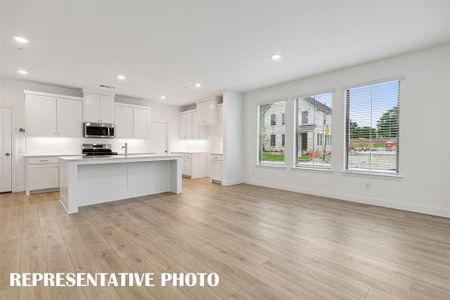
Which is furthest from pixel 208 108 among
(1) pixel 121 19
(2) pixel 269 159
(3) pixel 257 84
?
(1) pixel 121 19

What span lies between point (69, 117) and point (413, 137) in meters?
7.94

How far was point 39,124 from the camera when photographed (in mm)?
5223

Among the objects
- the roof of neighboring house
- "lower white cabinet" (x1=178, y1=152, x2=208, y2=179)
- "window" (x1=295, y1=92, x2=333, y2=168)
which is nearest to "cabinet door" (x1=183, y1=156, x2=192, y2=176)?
"lower white cabinet" (x1=178, y1=152, x2=208, y2=179)

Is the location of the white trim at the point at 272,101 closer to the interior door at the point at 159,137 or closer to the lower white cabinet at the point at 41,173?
the interior door at the point at 159,137

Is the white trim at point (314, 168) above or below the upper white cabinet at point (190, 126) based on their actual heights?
below

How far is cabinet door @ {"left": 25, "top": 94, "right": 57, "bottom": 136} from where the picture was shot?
509 centimetres

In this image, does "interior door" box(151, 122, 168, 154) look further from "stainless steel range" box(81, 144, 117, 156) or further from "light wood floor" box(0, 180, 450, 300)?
"light wood floor" box(0, 180, 450, 300)

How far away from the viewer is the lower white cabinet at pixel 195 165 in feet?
24.9

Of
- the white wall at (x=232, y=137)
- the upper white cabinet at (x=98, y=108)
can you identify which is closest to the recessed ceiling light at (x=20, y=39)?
the upper white cabinet at (x=98, y=108)

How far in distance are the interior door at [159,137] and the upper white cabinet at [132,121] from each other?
0.84 metres

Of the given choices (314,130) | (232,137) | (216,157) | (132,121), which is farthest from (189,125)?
(314,130)

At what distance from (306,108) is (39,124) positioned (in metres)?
6.81

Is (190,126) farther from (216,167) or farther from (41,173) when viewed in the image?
(41,173)

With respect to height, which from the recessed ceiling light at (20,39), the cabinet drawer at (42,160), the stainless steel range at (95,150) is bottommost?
the cabinet drawer at (42,160)
